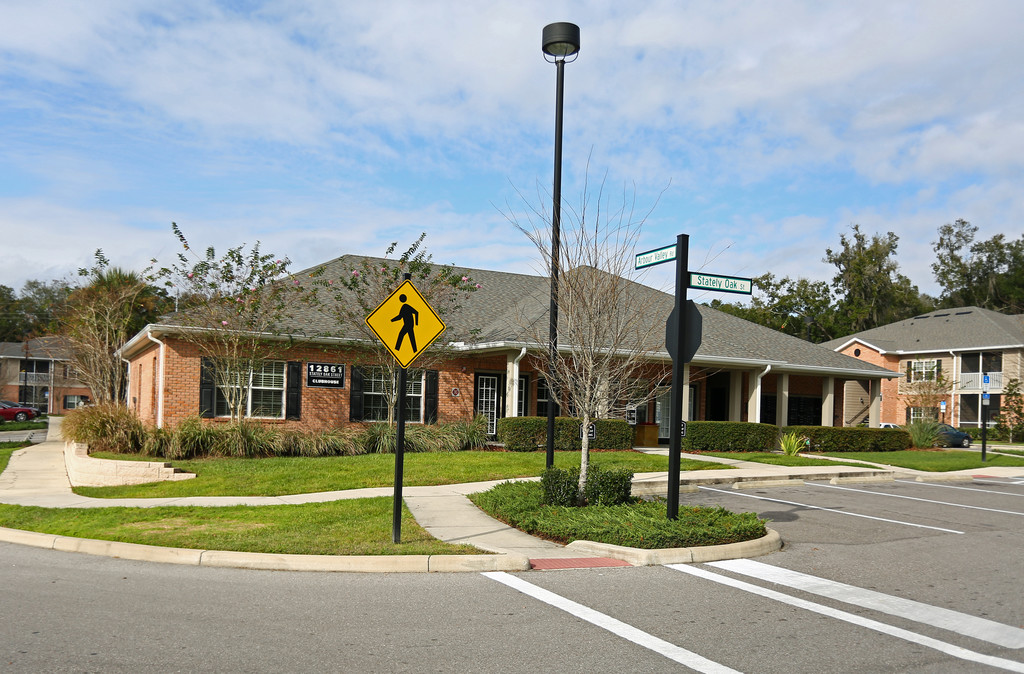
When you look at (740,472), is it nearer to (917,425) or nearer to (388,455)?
(388,455)

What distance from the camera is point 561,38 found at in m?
11.7

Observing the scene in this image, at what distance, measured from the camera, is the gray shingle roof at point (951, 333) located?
45.0 meters

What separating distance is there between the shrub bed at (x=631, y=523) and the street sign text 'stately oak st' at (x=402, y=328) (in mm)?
2033

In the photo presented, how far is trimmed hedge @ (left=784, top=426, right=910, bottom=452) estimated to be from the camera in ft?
81.7

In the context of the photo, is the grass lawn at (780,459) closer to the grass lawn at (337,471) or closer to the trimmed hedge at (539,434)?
the grass lawn at (337,471)

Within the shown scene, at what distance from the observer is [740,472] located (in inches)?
680

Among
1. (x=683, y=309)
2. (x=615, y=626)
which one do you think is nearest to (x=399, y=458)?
(x=615, y=626)

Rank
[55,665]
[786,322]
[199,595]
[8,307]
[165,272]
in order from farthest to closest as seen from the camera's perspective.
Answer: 1. [8,307]
2. [786,322]
3. [165,272]
4. [199,595]
5. [55,665]

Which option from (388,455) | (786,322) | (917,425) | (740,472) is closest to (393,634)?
(388,455)

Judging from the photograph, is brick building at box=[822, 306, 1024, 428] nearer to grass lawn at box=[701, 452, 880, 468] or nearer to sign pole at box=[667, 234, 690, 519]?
grass lawn at box=[701, 452, 880, 468]

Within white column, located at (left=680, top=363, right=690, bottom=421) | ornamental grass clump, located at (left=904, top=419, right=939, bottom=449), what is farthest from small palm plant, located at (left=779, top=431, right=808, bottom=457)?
ornamental grass clump, located at (left=904, top=419, right=939, bottom=449)

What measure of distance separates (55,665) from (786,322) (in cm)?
5885

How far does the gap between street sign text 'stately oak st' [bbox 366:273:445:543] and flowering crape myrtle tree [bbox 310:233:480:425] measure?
10.6m

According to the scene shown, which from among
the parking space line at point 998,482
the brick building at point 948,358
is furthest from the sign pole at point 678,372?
the brick building at point 948,358
